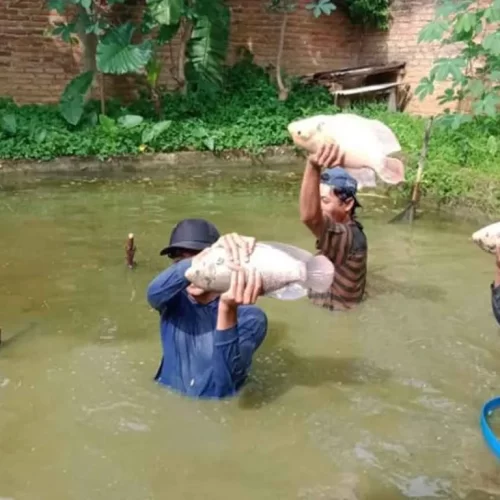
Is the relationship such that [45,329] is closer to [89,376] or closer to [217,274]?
[89,376]

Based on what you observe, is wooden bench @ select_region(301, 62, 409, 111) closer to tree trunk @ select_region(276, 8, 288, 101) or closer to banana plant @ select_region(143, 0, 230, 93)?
tree trunk @ select_region(276, 8, 288, 101)

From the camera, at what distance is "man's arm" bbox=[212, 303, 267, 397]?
3.49 meters

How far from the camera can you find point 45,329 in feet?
16.2

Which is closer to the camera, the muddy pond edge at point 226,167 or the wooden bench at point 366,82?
the muddy pond edge at point 226,167

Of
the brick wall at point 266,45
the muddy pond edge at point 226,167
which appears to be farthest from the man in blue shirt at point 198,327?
the brick wall at point 266,45

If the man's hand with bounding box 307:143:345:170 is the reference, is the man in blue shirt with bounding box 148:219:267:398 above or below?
below

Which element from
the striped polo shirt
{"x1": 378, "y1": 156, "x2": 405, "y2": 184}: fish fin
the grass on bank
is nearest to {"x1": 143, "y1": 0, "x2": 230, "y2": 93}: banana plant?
the grass on bank

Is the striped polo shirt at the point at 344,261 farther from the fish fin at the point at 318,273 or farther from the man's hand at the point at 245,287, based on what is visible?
the man's hand at the point at 245,287

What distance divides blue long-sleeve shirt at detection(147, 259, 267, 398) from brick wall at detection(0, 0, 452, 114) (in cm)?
894

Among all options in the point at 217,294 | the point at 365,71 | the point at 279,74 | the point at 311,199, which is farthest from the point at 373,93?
the point at 217,294

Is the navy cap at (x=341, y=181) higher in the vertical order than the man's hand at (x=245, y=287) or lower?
higher

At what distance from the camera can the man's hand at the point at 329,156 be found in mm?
3580

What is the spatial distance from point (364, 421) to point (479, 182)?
4906mm

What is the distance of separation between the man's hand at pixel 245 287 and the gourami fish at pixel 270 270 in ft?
0.06
